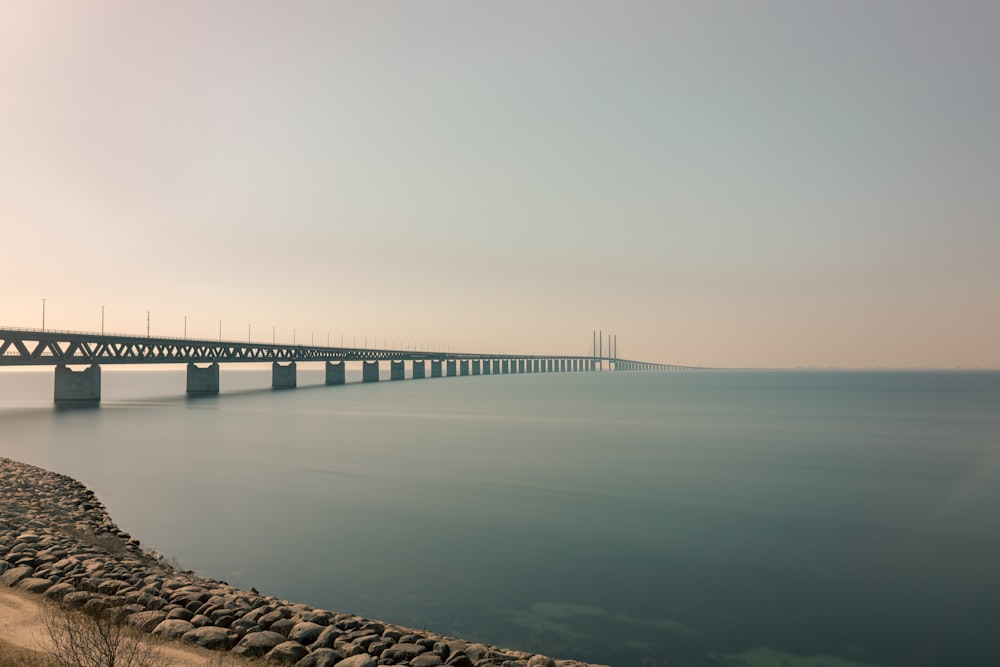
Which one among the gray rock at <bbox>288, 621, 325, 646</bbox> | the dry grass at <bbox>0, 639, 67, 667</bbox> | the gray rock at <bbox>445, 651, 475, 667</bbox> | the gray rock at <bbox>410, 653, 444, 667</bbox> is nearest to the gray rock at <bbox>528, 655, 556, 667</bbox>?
the gray rock at <bbox>445, 651, 475, 667</bbox>

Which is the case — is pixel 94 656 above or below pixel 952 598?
above

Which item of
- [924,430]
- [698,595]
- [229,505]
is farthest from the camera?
[924,430]

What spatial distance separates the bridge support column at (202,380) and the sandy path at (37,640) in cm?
14776

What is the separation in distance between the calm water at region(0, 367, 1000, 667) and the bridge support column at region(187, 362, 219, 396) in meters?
88.6

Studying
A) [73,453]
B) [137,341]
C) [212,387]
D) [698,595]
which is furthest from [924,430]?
[212,387]

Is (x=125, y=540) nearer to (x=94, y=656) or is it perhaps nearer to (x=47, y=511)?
(x=47, y=511)

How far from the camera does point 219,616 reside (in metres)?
13.1

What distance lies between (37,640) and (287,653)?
14.9 feet

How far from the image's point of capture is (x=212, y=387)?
150625 millimetres

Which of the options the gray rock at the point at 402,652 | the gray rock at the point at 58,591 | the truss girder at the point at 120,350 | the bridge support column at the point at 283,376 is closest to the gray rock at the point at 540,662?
the gray rock at the point at 402,652

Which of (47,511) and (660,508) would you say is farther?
(660,508)

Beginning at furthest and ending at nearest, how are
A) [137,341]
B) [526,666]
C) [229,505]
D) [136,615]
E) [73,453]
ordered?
[137,341] → [73,453] → [229,505] → [136,615] → [526,666]

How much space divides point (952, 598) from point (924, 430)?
224 ft

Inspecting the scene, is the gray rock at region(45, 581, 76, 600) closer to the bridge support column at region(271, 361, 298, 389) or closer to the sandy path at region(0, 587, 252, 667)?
the sandy path at region(0, 587, 252, 667)
